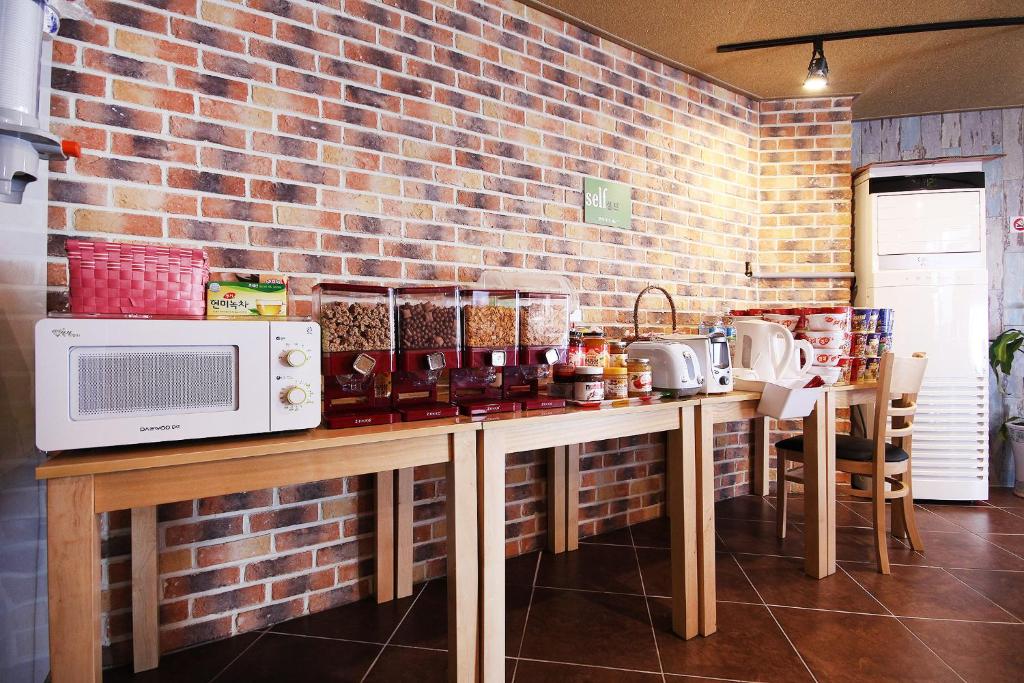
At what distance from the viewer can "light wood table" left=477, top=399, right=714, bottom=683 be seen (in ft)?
4.76

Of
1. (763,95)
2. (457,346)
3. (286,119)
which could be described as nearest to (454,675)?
(457,346)

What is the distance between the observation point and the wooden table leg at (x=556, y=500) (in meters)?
2.58

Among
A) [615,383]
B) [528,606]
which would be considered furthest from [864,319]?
[528,606]

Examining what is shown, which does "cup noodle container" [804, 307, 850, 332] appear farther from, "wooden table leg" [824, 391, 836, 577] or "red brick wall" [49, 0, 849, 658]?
"red brick wall" [49, 0, 849, 658]

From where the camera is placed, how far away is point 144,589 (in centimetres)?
167

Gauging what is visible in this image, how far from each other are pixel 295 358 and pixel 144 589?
1.02 m

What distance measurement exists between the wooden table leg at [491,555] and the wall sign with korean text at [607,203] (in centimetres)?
164

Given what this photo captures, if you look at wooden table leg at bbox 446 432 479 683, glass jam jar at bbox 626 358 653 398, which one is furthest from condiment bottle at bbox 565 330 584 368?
wooden table leg at bbox 446 432 479 683

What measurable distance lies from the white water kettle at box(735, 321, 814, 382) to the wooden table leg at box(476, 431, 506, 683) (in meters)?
1.41

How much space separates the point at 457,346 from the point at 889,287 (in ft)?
10.2

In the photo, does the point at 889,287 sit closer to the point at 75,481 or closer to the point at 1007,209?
the point at 1007,209

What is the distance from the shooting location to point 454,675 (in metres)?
1.42

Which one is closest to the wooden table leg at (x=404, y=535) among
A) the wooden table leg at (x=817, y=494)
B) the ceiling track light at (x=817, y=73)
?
the wooden table leg at (x=817, y=494)

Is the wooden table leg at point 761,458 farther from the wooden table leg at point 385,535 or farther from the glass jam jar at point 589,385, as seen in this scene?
the wooden table leg at point 385,535
